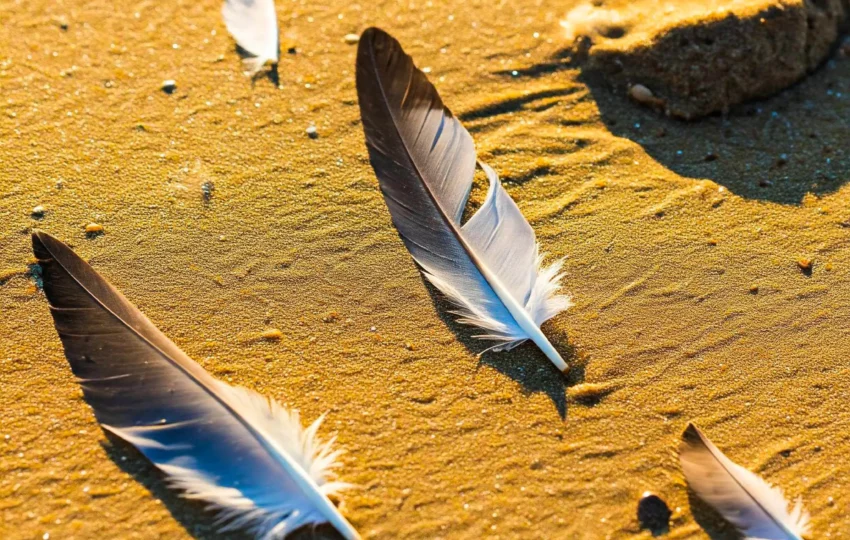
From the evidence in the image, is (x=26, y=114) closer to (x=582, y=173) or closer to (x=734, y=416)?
(x=582, y=173)

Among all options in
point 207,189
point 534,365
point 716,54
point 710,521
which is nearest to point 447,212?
point 534,365

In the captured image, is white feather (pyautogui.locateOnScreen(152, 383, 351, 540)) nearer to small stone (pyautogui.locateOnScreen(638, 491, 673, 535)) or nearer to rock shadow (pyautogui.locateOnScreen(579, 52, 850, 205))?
small stone (pyautogui.locateOnScreen(638, 491, 673, 535))

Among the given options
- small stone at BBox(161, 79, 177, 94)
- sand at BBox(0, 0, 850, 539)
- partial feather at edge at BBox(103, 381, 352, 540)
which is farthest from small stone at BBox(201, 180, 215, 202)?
partial feather at edge at BBox(103, 381, 352, 540)

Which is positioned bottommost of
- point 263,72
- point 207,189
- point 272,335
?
point 272,335

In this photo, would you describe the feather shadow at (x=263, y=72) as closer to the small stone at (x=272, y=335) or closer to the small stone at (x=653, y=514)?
the small stone at (x=272, y=335)

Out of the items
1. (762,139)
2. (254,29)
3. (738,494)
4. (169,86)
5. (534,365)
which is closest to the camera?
(738,494)

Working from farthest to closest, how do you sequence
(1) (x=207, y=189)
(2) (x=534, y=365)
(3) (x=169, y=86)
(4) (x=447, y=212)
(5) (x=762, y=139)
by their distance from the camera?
(3) (x=169, y=86), (5) (x=762, y=139), (1) (x=207, y=189), (4) (x=447, y=212), (2) (x=534, y=365)

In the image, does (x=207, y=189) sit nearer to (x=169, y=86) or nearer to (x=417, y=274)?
(x=169, y=86)
